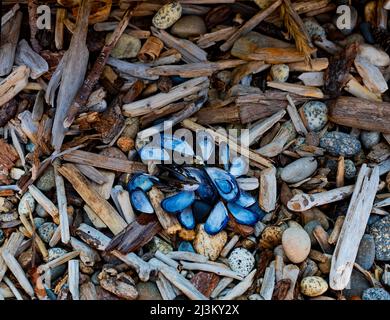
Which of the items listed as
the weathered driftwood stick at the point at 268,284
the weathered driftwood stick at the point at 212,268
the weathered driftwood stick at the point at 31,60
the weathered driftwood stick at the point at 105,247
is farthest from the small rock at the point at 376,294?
the weathered driftwood stick at the point at 31,60

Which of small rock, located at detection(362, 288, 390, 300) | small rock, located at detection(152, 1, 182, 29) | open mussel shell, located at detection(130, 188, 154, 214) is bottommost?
small rock, located at detection(362, 288, 390, 300)

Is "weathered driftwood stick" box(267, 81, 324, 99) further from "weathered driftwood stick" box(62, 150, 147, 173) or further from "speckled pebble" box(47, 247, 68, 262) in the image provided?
"speckled pebble" box(47, 247, 68, 262)

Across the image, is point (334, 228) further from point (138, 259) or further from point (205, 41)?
point (205, 41)

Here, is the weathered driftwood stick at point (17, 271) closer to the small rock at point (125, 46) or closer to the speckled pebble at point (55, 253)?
the speckled pebble at point (55, 253)

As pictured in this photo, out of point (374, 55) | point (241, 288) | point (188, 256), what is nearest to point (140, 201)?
point (188, 256)

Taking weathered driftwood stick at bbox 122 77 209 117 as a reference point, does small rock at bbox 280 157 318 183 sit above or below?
below

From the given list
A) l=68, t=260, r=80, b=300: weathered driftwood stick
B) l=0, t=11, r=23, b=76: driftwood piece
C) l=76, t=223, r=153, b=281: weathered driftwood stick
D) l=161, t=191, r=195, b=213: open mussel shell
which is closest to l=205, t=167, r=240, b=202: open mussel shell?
l=161, t=191, r=195, b=213: open mussel shell

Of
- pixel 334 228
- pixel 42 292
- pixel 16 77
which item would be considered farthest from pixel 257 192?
pixel 16 77
